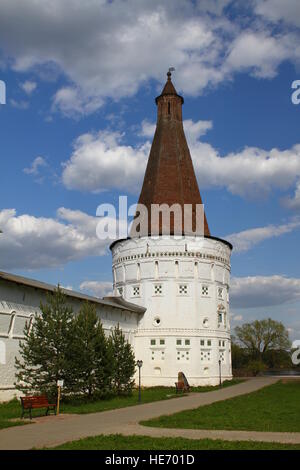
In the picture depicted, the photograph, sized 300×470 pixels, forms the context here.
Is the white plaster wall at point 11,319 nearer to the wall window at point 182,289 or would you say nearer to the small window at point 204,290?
the wall window at point 182,289

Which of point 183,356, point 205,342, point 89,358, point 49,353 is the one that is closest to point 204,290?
point 205,342

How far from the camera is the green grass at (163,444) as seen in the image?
33.6 feet

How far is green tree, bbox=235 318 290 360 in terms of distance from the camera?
2852 inches

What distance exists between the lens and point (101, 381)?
22.4 metres

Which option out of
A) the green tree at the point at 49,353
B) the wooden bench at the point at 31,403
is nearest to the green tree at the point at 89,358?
the green tree at the point at 49,353

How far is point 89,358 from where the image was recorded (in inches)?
854

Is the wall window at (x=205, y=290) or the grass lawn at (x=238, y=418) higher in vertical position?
the wall window at (x=205, y=290)

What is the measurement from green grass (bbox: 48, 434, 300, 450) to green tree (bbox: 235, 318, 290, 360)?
6439 centimetres

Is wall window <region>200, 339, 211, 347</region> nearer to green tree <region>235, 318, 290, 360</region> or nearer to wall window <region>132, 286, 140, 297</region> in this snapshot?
wall window <region>132, 286, 140, 297</region>

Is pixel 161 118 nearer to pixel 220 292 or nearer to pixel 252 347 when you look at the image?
pixel 220 292

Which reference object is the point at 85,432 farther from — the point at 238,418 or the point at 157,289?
the point at 157,289

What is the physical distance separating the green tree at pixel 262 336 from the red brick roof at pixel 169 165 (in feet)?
120
